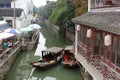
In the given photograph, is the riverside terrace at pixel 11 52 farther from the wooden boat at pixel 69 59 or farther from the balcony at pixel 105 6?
the balcony at pixel 105 6

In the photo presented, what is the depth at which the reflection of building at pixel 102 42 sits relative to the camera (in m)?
9.23

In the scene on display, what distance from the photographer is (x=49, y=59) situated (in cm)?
2048

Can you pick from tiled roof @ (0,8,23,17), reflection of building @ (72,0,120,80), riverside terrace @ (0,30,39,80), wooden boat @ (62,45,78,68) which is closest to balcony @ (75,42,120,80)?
reflection of building @ (72,0,120,80)

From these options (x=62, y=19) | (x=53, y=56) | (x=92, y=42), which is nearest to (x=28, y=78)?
(x=53, y=56)

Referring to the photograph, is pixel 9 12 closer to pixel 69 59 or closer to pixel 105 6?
pixel 69 59

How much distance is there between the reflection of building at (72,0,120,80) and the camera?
9234 mm

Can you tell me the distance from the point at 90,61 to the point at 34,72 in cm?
777

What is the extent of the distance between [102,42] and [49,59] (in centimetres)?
971

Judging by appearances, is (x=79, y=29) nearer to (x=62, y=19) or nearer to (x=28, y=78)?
(x=28, y=78)

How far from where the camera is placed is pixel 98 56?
12.0 m

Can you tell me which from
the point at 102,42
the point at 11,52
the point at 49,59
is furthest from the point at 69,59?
the point at 102,42

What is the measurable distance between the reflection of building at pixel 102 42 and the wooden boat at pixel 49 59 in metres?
4.57

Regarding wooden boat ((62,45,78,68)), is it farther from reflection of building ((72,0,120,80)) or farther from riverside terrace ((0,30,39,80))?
riverside terrace ((0,30,39,80))

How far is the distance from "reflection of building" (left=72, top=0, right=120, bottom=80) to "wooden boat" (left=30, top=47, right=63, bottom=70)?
457 centimetres
